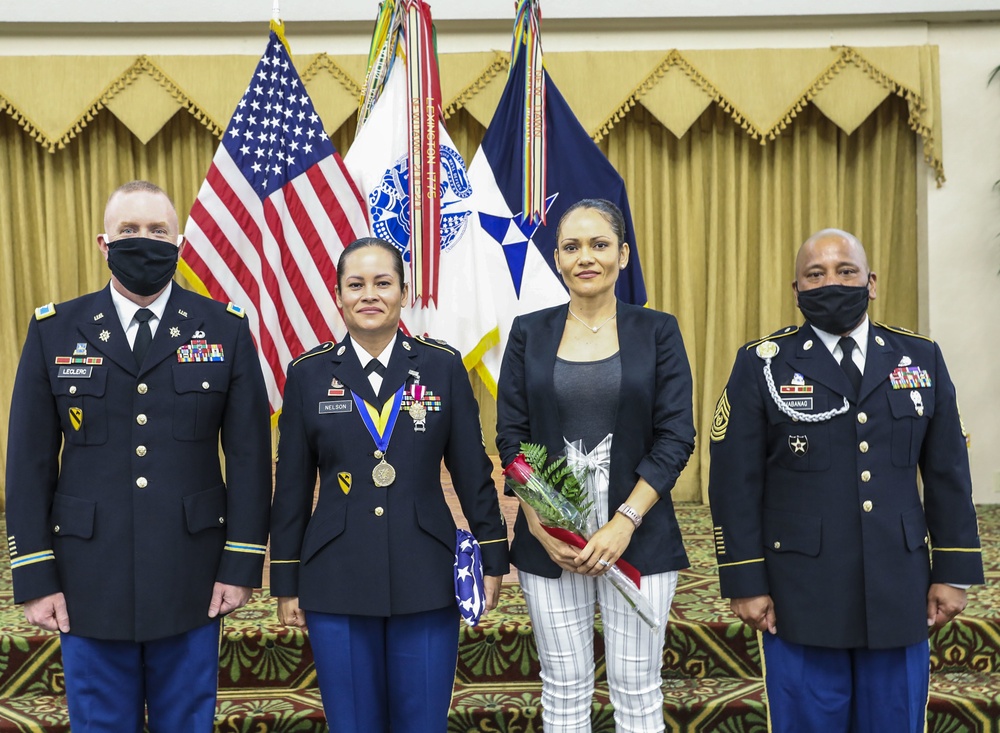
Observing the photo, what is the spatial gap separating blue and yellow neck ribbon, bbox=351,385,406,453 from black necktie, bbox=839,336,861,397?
97 cm

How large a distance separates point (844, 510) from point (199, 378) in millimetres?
1403

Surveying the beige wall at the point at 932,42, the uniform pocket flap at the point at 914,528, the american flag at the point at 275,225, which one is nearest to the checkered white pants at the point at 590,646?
the uniform pocket flap at the point at 914,528

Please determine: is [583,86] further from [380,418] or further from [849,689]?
[849,689]

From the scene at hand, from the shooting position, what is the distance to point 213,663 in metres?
1.96

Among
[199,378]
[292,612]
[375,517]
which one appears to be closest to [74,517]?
[199,378]

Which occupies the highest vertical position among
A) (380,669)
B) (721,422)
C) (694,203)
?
(694,203)

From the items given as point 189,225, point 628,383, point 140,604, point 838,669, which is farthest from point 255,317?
point 838,669

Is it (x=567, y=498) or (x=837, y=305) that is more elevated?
(x=837, y=305)

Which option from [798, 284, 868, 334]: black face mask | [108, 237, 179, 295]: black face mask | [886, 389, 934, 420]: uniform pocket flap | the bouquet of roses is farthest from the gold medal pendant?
[886, 389, 934, 420]: uniform pocket flap

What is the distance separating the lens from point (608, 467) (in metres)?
1.96

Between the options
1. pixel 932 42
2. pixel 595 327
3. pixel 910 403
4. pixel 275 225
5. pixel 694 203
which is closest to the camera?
pixel 910 403

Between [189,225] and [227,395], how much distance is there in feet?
5.54

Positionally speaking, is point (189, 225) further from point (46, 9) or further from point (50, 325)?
point (46, 9)

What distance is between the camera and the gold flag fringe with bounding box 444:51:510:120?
16.0 feet
